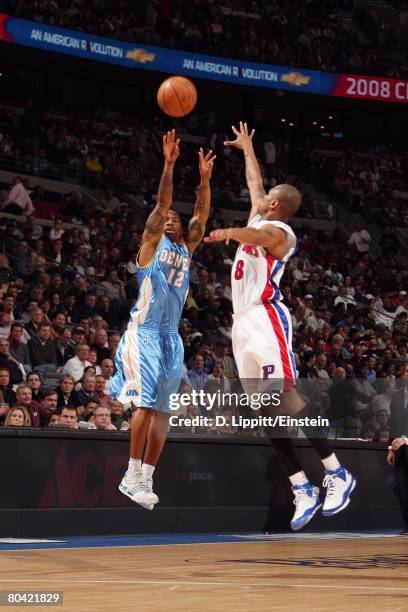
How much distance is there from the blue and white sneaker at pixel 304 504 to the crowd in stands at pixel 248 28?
17.2m

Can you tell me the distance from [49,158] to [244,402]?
11846mm

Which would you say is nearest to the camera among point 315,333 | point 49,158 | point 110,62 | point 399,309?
point 315,333

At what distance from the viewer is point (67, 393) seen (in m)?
12.0

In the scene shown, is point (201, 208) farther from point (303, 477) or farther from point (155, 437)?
point (303, 477)

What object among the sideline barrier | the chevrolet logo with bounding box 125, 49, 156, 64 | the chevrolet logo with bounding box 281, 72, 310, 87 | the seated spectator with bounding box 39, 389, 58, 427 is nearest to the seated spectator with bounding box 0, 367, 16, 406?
the seated spectator with bounding box 39, 389, 58, 427

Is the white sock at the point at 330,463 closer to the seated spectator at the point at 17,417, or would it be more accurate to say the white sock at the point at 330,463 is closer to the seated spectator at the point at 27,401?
the seated spectator at the point at 17,417

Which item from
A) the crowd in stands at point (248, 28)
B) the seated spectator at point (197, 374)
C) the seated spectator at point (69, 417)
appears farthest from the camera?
the crowd in stands at point (248, 28)

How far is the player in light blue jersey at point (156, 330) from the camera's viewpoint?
320 inches

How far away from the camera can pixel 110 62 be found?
23.5 meters

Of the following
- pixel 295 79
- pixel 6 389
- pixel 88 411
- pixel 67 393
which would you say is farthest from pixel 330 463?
pixel 295 79

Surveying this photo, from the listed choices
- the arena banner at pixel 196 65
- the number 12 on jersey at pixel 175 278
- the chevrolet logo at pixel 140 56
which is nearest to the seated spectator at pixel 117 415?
the number 12 on jersey at pixel 175 278

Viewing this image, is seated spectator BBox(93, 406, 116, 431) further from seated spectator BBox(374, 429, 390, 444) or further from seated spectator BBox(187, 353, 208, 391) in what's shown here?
seated spectator BBox(374, 429, 390, 444)

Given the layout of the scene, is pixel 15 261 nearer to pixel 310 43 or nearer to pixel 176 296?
pixel 176 296

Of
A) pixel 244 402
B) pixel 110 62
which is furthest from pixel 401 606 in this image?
pixel 110 62
